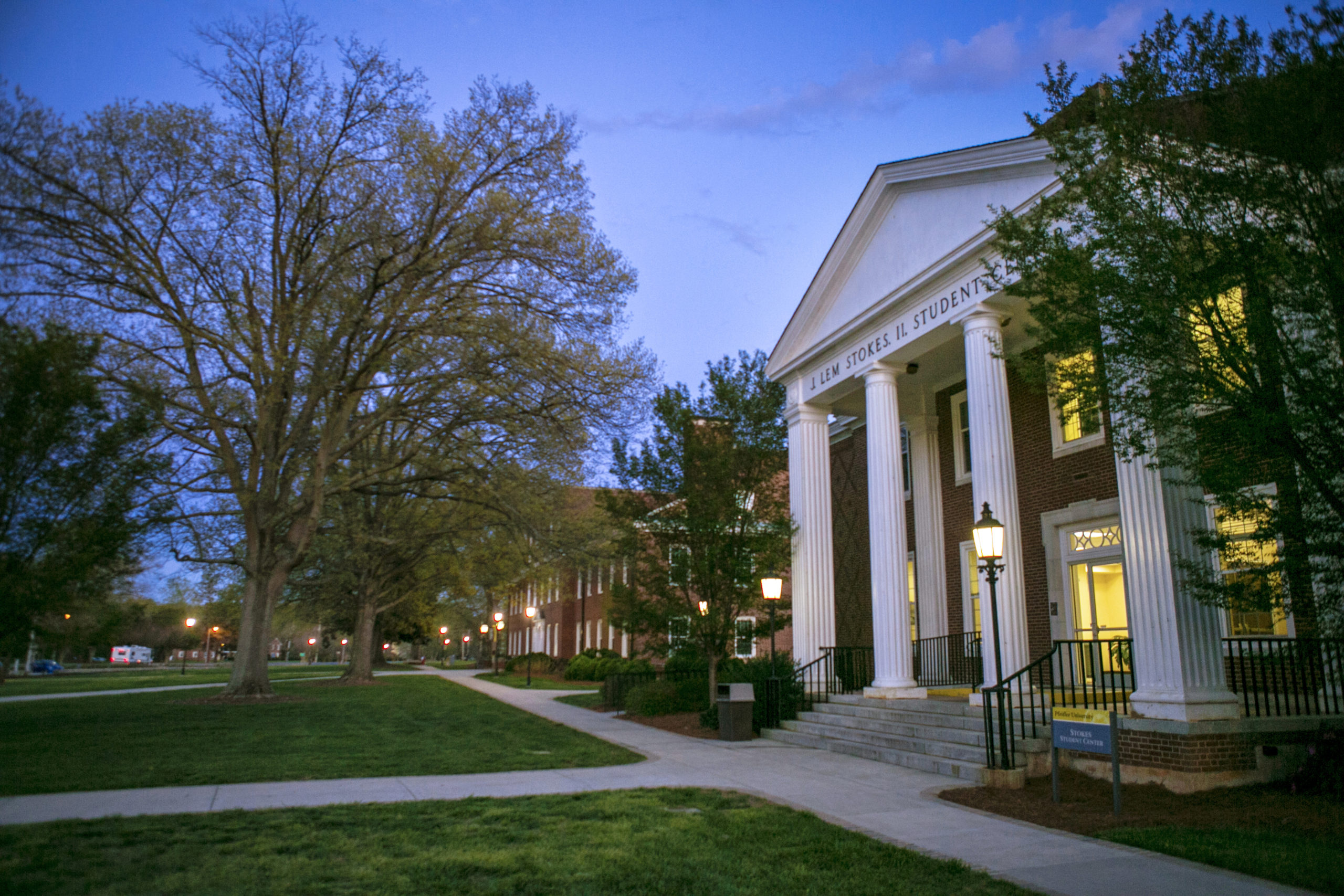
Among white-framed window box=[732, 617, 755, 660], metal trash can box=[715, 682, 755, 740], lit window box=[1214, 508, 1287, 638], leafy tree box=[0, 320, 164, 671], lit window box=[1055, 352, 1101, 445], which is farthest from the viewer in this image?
white-framed window box=[732, 617, 755, 660]

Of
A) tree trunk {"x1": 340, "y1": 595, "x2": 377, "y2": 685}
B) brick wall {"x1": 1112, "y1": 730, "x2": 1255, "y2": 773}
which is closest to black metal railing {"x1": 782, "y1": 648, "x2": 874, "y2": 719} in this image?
brick wall {"x1": 1112, "y1": 730, "x2": 1255, "y2": 773}

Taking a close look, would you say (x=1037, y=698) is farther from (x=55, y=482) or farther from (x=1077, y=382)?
(x=55, y=482)

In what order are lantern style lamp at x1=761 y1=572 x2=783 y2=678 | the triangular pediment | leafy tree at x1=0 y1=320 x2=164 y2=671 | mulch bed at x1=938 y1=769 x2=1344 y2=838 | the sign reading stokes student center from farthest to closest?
lantern style lamp at x1=761 y1=572 x2=783 y2=678 → the sign reading stokes student center → the triangular pediment → leafy tree at x1=0 y1=320 x2=164 y2=671 → mulch bed at x1=938 y1=769 x2=1344 y2=838

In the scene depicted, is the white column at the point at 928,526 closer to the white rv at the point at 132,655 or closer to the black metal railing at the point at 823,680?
the black metal railing at the point at 823,680

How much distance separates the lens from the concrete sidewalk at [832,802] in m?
6.04

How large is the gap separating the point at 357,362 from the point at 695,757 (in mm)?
13452

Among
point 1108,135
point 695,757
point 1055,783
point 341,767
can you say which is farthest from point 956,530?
point 341,767

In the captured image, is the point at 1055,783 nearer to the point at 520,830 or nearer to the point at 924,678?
the point at 520,830

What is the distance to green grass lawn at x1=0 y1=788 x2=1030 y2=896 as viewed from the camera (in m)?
5.22

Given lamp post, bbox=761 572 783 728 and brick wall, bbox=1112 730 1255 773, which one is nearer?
brick wall, bbox=1112 730 1255 773

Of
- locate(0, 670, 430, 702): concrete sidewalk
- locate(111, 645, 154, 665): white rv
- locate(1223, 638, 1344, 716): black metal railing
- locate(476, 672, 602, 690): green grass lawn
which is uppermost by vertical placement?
locate(1223, 638, 1344, 716): black metal railing

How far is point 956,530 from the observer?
18.7 m

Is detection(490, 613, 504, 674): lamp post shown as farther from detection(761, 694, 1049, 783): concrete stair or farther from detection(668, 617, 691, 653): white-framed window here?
detection(761, 694, 1049, 783): concrete stair

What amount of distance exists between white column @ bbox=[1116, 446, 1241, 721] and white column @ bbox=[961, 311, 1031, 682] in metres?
2.17
